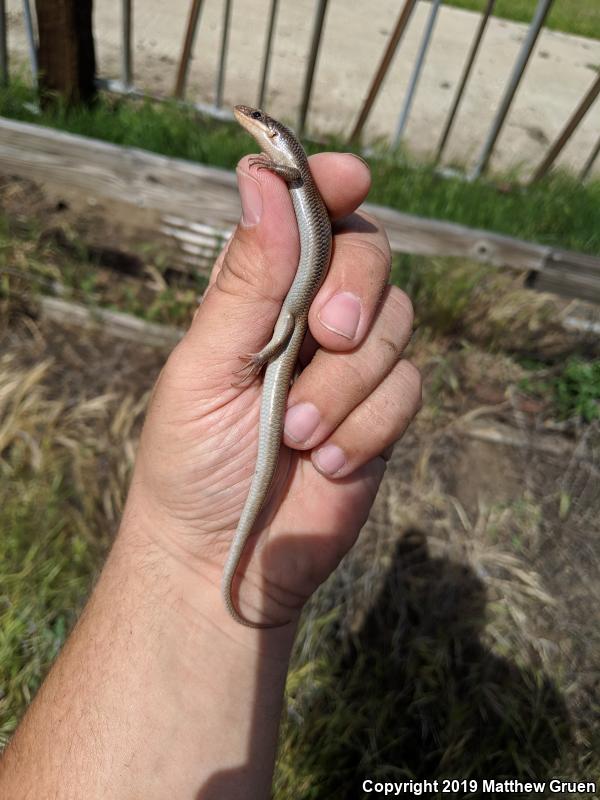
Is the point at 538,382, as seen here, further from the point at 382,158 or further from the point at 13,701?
the point at 13,701

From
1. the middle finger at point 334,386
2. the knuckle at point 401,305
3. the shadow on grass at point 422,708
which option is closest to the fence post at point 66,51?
the knuckle at point 401,305

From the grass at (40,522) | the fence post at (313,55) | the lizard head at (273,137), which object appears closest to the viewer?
the lizard head at (273,137)

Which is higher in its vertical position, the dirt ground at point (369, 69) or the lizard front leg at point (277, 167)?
the lizard front leg at point (277, 167)

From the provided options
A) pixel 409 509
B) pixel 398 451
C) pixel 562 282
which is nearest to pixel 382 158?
pixel 562 282

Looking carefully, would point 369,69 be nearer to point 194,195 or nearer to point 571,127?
point 571,127

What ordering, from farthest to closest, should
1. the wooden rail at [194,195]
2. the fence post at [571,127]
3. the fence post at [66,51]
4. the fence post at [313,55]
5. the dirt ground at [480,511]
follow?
1. the fence post at [571,127]
2. the fence post at [313,55]
3. the fence post at [66,51]
4. the wooden rail at [194,195]
5. the dirt ground at [480,511]

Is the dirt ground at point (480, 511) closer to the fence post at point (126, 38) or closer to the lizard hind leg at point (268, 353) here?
the lizard hind leg at point (268, 353)

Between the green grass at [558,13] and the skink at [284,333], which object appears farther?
the green grass at [558,13]

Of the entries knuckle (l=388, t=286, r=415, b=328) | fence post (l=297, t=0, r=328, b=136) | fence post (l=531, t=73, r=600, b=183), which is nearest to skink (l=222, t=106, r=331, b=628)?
knuckle (l=388, t=286, r=415, b=328)
